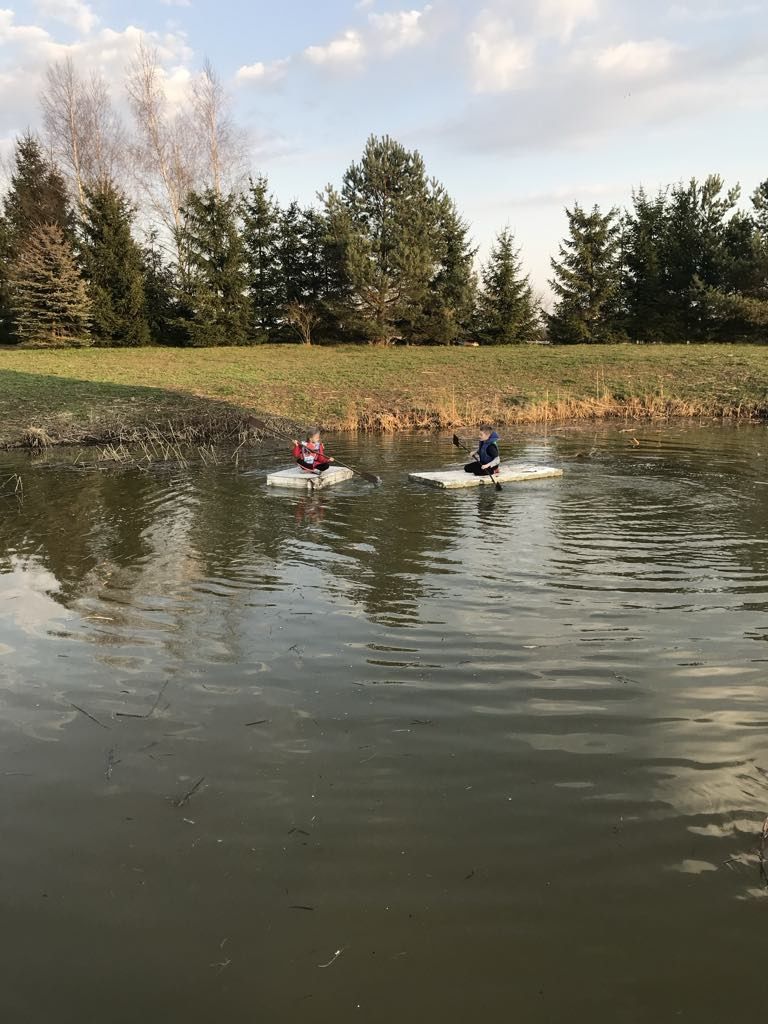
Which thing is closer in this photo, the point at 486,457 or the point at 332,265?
the point at 486,457

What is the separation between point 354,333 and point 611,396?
1914cm

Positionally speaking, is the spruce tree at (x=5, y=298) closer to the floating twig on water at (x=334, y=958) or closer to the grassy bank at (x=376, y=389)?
the grassy bank at (x=376, y=389)

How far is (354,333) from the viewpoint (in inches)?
1610

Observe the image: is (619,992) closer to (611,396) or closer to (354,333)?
(611,396)

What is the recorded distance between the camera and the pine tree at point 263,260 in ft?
134

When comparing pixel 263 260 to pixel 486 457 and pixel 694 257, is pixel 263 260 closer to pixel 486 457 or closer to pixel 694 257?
pixel 694 257

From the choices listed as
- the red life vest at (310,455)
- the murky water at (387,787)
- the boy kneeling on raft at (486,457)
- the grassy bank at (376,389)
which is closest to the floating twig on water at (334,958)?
the murky water at (387,787)

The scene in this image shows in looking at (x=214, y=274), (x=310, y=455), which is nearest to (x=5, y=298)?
(x=214, y=274)

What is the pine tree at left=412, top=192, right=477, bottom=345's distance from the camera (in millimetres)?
39875

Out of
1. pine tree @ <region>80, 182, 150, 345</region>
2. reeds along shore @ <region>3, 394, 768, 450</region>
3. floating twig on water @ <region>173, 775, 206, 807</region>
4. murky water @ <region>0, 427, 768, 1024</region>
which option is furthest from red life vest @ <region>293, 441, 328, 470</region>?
pine tree @ <region>80, 182, 150, 345</region>

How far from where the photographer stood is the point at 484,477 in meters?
12.9

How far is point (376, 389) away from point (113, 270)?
20.7 metres

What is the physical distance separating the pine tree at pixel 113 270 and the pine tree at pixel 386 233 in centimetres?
1106

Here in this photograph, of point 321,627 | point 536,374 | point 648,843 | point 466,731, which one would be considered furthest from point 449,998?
point 536,374
